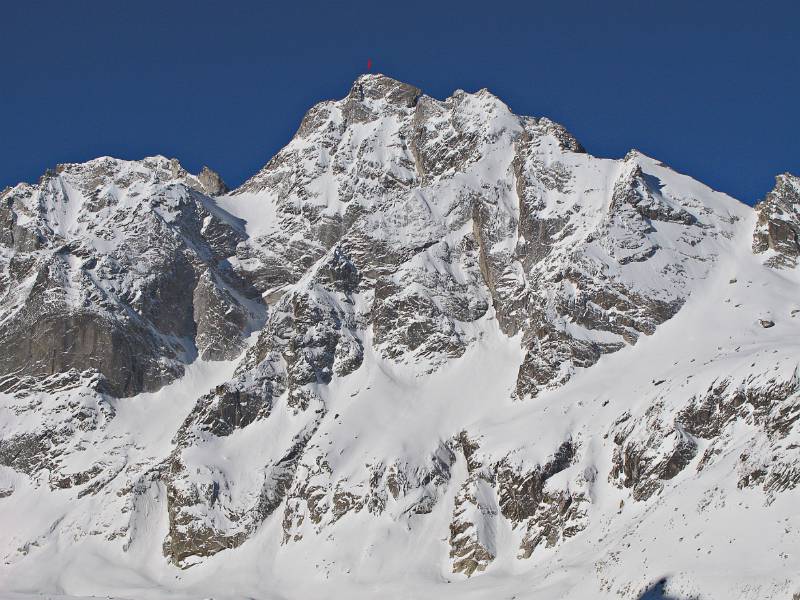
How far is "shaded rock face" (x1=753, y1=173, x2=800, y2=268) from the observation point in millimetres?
144000

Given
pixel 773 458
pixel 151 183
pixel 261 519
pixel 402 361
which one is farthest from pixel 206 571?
pixel 151 183

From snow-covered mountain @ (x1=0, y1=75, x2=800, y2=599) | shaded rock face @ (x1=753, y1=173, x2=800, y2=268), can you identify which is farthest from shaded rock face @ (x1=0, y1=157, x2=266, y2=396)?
shaded rock face @ (x1=753, y1=173, x2=800, y2=268)

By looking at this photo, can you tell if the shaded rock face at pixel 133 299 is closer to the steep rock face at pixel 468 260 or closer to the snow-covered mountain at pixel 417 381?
the snow-covered mountain at pixel 417 381

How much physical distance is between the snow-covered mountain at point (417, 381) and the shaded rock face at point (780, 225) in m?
0.34

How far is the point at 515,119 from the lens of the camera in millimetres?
183625

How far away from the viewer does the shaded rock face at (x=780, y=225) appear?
144000 millimetres

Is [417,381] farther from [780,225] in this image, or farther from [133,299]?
[133,299]

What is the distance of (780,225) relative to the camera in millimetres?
146375

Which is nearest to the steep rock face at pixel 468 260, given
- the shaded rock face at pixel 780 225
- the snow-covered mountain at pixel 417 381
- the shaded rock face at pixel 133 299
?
the snow-covered mountain at pixel 417 381

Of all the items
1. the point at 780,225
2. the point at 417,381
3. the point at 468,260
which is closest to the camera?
the point at 417,381

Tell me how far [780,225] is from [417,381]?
46.4 meters

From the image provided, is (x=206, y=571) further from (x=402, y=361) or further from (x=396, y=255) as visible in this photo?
(x=396, y=255)

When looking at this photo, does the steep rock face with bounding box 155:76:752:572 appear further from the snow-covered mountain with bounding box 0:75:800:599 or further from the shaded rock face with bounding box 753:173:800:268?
the shaded rock face with bounding box 753:173:800:268

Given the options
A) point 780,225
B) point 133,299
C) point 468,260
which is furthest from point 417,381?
point 133,299
